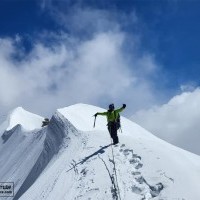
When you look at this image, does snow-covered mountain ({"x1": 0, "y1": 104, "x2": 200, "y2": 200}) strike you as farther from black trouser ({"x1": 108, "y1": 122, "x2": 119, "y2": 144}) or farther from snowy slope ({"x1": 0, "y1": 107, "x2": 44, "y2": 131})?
snowy slope ({"x1": 0, "y1": 107, "x2": 44, "y2": 131})

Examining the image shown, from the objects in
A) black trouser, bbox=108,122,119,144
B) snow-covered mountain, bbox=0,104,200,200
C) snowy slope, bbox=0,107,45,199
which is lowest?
snow-covered mountain, bbox=0,104,200,200

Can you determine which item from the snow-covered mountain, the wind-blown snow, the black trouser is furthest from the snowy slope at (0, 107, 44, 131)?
the black trouser

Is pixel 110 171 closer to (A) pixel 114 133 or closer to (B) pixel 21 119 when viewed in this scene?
(A) pixel 114 133

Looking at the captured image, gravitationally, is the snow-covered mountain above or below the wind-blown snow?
below

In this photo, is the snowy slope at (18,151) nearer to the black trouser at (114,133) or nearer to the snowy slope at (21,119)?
the snowy slope at (21,119)

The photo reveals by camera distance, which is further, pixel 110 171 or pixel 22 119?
pixel 22 119

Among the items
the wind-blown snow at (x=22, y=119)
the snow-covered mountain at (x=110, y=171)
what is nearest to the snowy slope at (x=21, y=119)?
the wind-blown snow at (x=22, y=119)

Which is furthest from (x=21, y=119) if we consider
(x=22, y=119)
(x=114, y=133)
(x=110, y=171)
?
(x=110, y=171)

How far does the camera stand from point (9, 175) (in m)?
27.8

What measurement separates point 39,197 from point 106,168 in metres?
3.00

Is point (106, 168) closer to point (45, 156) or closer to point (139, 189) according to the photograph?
point (139, 189)

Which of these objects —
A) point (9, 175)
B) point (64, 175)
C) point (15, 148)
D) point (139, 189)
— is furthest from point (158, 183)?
point (15, 148)

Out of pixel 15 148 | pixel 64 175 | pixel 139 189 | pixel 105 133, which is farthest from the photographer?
pixel 15 148

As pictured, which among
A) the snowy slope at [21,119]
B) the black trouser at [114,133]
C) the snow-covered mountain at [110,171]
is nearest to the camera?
the snow-covered mountain at [110,171]
